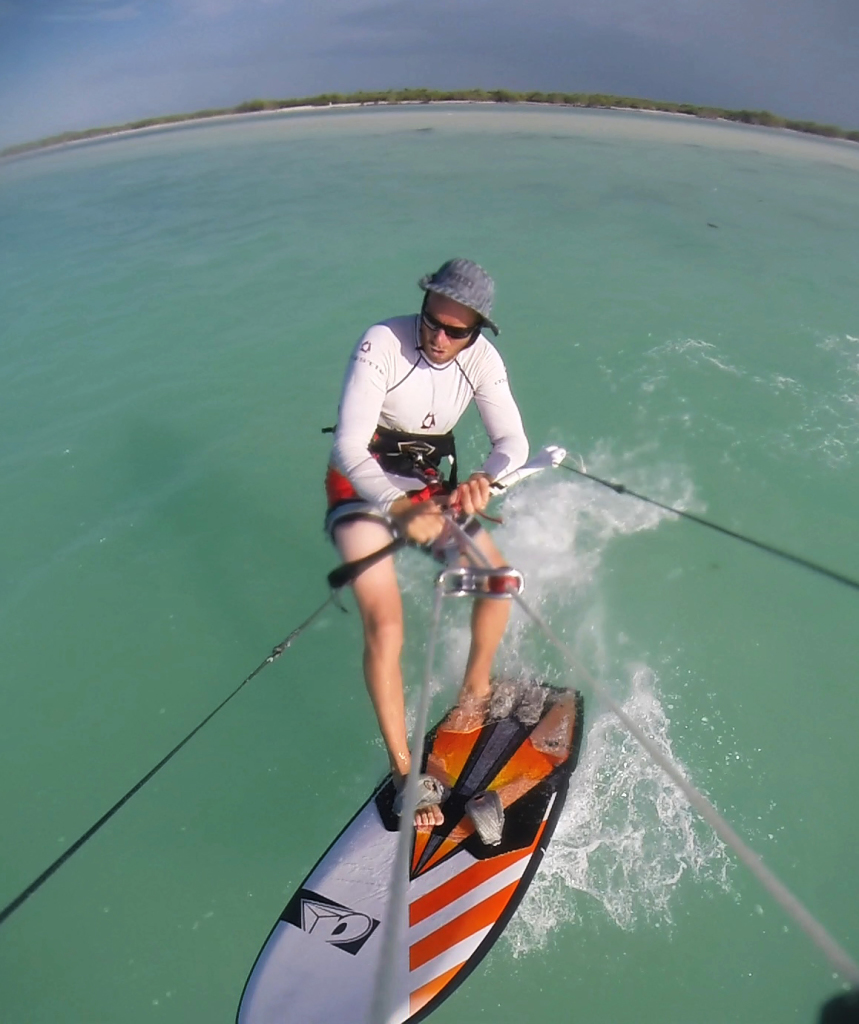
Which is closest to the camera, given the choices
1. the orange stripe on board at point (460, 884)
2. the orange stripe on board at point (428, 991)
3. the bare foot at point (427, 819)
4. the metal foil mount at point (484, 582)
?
the metal foil mount at point (484, 582)

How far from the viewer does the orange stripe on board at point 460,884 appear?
10.9 feet

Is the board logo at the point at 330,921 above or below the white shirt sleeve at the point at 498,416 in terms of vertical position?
below

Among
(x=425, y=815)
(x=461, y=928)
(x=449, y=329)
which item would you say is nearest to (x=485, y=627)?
(x=425, y=815)

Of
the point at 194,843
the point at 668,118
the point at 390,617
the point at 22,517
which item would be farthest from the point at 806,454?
the point at 668,118

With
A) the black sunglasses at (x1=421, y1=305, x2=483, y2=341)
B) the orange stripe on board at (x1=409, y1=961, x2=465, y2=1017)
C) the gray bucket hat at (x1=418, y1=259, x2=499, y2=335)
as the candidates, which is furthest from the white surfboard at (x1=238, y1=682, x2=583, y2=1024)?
the gray bucket hat at (x1=418, y1=259, x2=499, y2=335)

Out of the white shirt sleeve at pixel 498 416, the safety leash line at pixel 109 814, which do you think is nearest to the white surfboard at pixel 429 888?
the safety leash line at pixel 109 814

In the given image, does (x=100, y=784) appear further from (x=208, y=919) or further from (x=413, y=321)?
(x=413, y=321)

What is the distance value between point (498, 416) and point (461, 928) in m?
2.94

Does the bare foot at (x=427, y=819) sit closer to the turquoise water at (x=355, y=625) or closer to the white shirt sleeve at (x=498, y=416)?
the turquoise water at (x=355, y=625)

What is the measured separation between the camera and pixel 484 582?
2975 millimetres

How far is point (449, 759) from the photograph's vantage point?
3.94 m

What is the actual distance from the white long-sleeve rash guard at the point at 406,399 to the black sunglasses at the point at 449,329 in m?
0.30

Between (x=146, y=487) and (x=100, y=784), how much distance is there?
126 inches

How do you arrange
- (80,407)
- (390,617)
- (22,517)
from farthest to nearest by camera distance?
(80,407) < (22,517) < (390,617)
